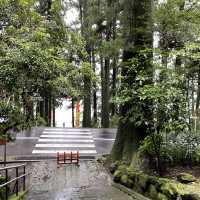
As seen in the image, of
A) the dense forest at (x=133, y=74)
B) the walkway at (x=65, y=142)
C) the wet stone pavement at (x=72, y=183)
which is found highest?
the dense forest at (x=133, y=74)

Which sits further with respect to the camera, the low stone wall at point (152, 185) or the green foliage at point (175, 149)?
the green foliage at point (175, 149)

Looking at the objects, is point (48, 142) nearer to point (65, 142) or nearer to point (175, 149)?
point (65, 142)

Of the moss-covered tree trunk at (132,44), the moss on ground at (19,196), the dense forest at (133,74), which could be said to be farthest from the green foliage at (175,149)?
the moss on ground at (19,196)

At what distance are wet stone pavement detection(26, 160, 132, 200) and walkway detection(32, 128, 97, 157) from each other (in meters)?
1.75

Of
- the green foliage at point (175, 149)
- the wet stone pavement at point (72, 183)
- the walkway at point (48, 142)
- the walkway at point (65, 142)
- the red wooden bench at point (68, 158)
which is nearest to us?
the wet stone pavement at point (72, 183)

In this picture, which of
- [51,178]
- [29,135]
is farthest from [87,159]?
[29,135]

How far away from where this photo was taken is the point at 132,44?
11719 mm

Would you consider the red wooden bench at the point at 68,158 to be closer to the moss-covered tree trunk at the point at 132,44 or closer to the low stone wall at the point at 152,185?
the moss-covered tree trunk at the point at 132,44

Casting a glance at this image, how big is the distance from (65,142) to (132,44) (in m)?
6.97

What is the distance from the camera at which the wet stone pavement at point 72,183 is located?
8.76m

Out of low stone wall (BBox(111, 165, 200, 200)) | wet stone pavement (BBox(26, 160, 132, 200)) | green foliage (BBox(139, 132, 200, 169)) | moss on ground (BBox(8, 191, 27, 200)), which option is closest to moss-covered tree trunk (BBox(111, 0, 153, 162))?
wet stone pavement (BBox(26, 160, 132, 200))

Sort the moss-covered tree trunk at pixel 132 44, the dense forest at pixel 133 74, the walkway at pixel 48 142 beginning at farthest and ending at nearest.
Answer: the walkway at pixel 48 142 < the moss-covered tree trunk at pixel 132 44 < the dense forest at pixel 133 74

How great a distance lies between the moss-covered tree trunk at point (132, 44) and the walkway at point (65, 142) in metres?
2.70

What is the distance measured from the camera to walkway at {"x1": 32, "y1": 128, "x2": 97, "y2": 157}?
1490 centimetres
